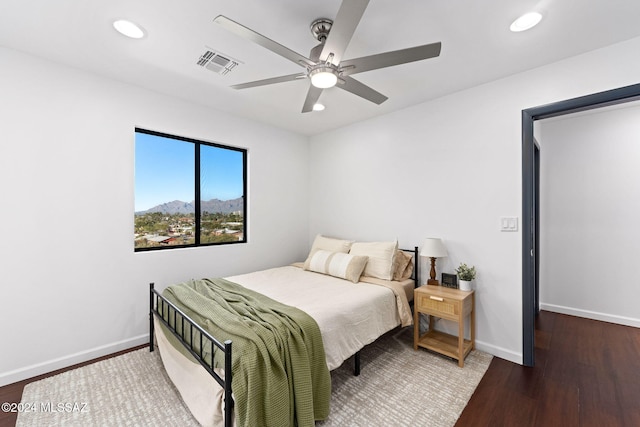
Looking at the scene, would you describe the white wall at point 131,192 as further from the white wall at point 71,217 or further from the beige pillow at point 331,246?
the beige pillow at point 331,246

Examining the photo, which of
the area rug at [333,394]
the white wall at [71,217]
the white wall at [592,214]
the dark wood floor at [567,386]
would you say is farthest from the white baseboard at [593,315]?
the white wall at [71,217]

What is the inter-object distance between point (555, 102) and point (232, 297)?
319 cm

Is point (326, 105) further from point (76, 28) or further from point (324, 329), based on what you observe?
point (324, 329)

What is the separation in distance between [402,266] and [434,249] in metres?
0.44

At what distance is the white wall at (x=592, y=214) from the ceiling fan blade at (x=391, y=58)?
3299 millimetres

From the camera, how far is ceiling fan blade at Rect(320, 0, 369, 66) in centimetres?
129

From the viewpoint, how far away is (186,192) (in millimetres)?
3414

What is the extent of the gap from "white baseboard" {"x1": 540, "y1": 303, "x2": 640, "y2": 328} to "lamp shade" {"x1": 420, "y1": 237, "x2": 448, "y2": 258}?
2195mm

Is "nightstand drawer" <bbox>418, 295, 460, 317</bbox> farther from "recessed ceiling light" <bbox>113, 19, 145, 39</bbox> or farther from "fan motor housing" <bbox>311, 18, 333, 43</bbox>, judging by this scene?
"recessed ceiling light" <bbox>113, 19, 145, 39</bbox>

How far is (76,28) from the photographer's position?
1.99 meters

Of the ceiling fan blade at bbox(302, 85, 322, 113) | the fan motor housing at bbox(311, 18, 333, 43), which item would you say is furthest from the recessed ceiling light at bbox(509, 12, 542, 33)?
the ceiling fan blade at bbox(302, 85, 322, 113)

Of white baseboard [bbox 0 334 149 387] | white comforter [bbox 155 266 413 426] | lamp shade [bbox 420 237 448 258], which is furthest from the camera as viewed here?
lamp shade [bbox 420 237 448 258]

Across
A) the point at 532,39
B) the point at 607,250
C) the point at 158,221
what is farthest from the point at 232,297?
the point at 607,250

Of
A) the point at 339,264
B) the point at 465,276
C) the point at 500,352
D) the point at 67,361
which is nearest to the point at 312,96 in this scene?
the point at 339,264
